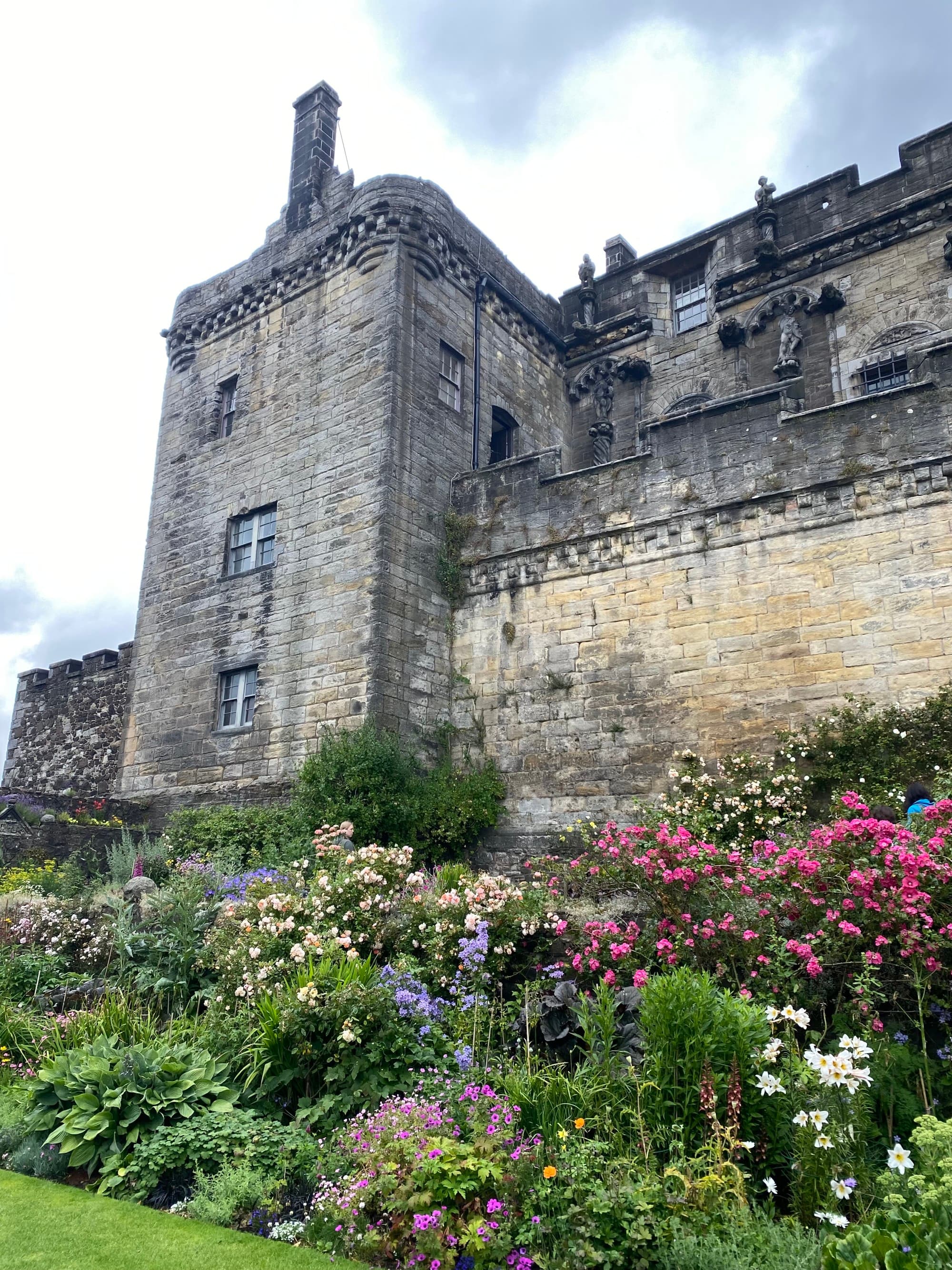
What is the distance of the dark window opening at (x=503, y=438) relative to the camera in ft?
60.0

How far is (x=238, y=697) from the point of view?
15781 mm

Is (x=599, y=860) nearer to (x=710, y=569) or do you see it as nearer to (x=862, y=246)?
(x=710, y=569)

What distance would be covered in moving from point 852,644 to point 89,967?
9.27 meters

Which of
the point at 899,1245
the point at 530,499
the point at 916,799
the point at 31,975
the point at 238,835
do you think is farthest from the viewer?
the point at 530,499

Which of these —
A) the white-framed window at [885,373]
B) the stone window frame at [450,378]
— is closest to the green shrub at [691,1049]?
the stone window frame at [450,378]

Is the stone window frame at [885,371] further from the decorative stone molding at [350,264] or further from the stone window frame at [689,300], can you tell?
the decorative stone molding at [350,264]

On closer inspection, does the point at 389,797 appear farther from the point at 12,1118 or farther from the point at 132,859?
the point at 12,1118

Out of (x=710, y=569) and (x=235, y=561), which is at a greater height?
(x=235, y=561)

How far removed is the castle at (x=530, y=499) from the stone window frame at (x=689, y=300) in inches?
2.5

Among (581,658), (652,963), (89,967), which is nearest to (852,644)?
(581,658)

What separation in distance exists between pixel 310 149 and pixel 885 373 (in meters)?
11.6

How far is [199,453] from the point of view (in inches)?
714

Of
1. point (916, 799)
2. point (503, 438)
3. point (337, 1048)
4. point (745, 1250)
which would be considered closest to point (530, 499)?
point (503, 438)

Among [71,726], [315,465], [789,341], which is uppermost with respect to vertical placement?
[789,341]
